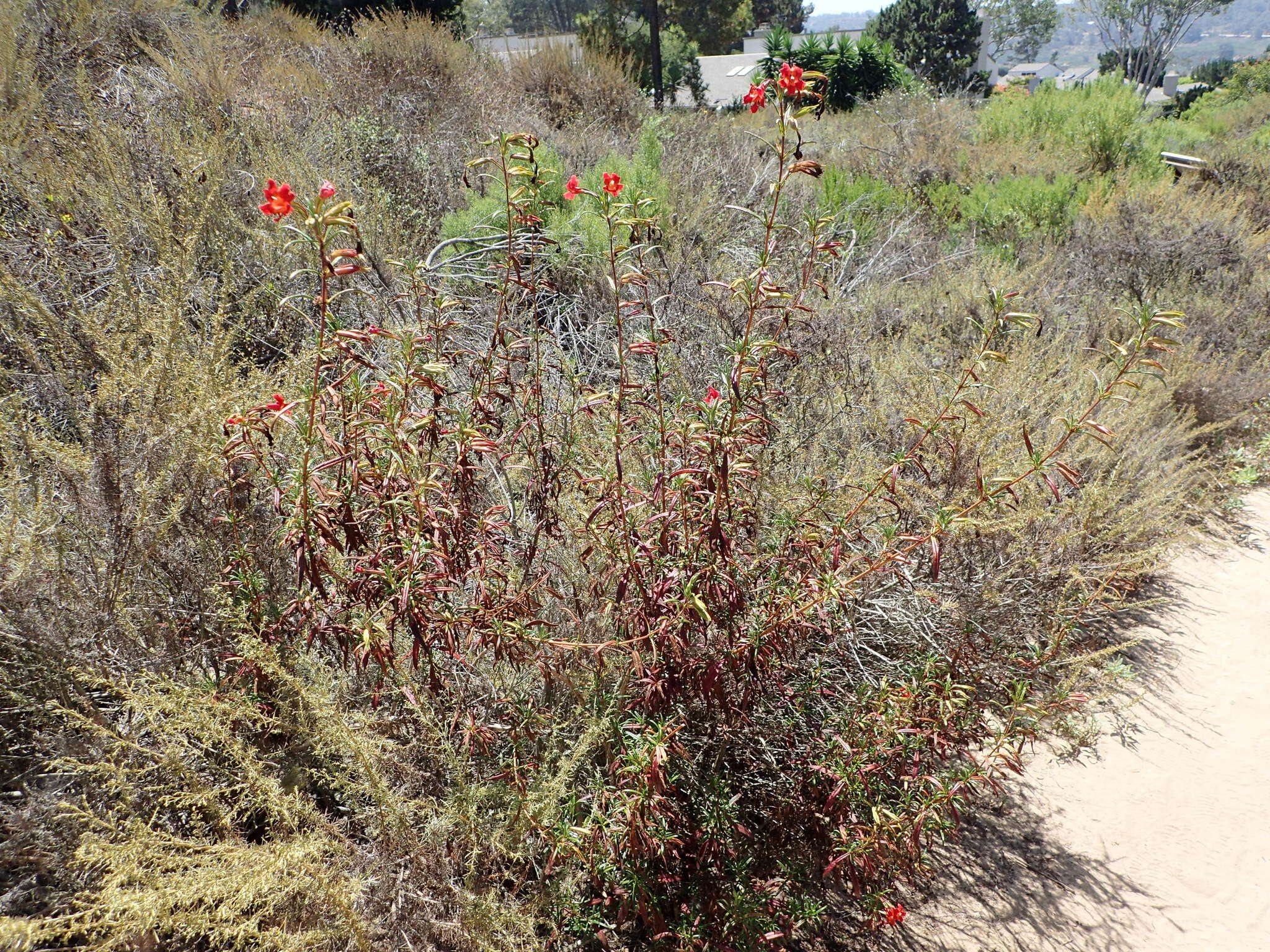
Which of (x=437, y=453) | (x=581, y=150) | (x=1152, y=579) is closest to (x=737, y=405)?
(x=437, y=453)

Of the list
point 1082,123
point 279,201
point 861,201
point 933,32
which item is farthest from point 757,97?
point 933,32

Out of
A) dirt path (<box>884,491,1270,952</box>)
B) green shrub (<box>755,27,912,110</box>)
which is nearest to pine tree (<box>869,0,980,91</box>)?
green shrub (<box>755,27,912,110</box>)

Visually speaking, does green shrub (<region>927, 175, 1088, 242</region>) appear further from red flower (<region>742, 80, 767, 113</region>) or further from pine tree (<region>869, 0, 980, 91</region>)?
pine tree (<region>869, 0, 980, 91</region>)

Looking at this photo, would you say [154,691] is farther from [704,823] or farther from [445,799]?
[704,823]

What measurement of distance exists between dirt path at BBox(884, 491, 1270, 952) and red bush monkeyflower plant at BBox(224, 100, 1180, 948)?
398 millimetres

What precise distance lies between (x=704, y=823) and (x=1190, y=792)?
2095 mm

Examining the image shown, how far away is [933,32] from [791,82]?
1278 inches

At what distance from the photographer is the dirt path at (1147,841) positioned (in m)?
2.45

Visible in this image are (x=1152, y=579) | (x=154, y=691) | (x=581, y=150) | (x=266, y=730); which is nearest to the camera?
(x=154, y=691)

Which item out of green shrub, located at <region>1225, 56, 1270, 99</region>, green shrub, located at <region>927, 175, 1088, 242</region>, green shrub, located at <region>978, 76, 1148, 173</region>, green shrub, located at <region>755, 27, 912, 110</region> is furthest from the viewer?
green shrub, located at <region>1225, 56, 1270, 99</region>

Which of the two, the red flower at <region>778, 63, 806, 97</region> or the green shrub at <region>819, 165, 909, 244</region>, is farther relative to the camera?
the green shrub at <region>819, 165, 909, 244</region>

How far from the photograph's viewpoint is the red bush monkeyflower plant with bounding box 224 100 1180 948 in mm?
1863

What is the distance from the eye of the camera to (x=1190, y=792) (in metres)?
2.96

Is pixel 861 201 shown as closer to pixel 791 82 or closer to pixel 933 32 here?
pixel 791 82
